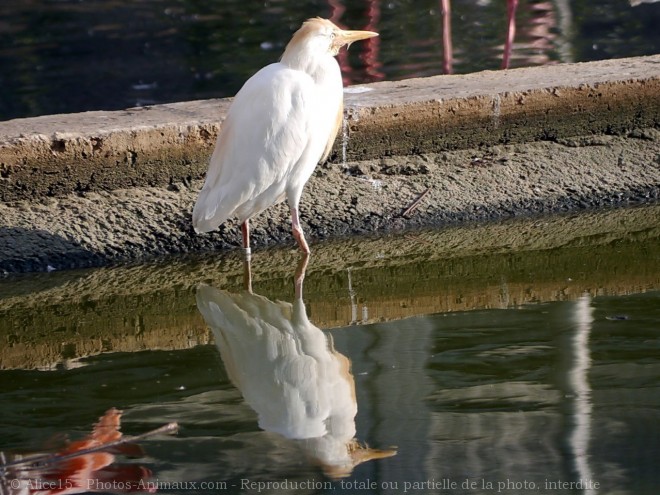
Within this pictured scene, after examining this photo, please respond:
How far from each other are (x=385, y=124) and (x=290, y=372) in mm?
2408

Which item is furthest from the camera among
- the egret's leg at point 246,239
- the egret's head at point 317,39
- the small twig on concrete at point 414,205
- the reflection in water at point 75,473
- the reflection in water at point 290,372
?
the small twig on concrete at point 414,205

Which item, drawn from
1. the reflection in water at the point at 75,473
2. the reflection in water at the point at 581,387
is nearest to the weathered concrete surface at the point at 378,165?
the reflection in water at the point at 581,387

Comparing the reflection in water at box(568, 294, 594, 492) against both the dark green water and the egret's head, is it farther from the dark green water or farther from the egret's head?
the egret's head

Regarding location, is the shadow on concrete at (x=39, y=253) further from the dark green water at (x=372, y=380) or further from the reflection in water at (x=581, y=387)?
the reflection in water at (x=581, y=387)

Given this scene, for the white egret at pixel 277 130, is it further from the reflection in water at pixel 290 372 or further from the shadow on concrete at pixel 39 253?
the shadow on concrete at pixel 39 253

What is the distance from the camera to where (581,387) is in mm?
3725

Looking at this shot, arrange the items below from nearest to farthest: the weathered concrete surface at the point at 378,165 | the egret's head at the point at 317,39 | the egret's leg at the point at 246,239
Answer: the egret's head at the point at 317,39 < the egret's leg at the point at 246,239 < the weathered concrete surface at the point at 378,165

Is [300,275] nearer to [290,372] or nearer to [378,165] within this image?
[378,165]

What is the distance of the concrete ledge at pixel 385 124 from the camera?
224 inches

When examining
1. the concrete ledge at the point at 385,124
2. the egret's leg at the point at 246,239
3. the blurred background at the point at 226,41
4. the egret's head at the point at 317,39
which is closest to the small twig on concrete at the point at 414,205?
the concrete ledge at the point at 385,124

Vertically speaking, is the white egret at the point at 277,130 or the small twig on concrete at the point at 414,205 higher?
the white egret at the point at 277,130

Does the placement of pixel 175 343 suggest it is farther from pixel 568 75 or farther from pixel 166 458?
pixel 568 75

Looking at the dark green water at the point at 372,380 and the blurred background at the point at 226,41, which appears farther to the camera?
the blurred background at the point at 226,41

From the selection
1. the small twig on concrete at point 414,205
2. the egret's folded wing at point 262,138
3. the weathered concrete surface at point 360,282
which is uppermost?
the egret's folded wing at point 262,138
